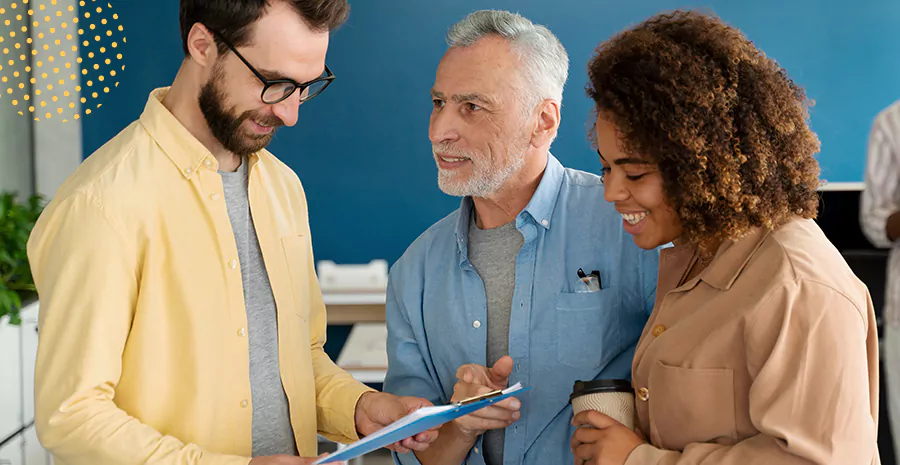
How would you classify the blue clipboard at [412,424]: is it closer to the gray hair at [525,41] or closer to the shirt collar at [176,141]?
the shirt collar at [176,141]

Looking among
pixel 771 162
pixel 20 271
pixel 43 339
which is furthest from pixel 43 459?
pixel 771 162

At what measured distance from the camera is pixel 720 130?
Result: 1290 millimetres

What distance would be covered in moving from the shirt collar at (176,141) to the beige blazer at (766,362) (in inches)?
35.2

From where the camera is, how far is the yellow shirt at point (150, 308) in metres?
1.40

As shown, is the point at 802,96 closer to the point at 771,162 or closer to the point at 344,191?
the point at 771,162

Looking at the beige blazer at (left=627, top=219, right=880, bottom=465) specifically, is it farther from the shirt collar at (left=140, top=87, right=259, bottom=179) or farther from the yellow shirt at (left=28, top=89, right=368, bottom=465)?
the shirt collar at (left=140, top=87, right=259, bottom=179)

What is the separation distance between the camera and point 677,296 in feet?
4.77

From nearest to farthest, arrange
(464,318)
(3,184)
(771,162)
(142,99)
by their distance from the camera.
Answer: (771,162), (464,318), (3,184), (142,99)

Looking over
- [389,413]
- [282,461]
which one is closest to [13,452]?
[389,413]

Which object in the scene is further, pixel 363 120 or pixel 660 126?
pixel 363 120

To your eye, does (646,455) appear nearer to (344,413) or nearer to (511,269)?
(511,269)

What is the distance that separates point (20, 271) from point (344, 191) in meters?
1.72

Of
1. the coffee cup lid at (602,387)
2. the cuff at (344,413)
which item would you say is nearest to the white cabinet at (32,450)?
the cuff at (344,413)

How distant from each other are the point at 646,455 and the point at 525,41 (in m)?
0.98
